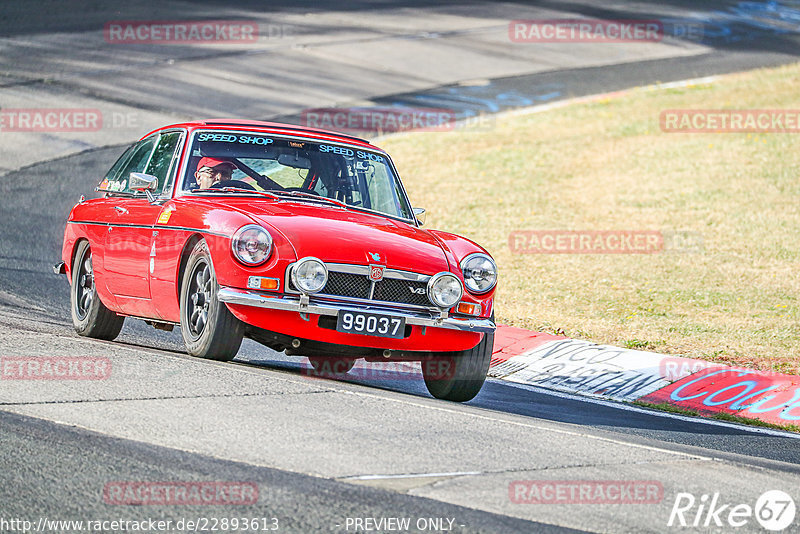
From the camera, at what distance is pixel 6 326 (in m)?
8.35

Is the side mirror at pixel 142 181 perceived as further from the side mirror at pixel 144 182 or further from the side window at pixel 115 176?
the side window at pixel 115 176

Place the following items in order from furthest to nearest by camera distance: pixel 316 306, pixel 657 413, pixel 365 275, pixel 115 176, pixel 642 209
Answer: pixel 642 209, pixel 115 176, pixel 657 413, pixel 365 275, pixel 316 306

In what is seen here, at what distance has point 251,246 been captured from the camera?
6957 mm

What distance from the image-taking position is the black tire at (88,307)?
881cm

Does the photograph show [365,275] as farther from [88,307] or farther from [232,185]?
[88,307]

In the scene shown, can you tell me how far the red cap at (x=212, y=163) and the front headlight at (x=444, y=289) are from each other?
5.99 ft

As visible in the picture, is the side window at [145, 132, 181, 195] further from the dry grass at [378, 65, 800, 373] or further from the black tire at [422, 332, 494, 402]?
the dry grass at [378, 65, 800, 373]

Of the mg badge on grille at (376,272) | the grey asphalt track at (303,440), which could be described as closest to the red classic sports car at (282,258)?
the mg badge on grille at (376,272)

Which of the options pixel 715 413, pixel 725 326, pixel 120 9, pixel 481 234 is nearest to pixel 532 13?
pixel 120 9

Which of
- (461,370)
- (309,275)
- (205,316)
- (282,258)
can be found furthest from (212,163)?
(461,370)

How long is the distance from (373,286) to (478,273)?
82 cm

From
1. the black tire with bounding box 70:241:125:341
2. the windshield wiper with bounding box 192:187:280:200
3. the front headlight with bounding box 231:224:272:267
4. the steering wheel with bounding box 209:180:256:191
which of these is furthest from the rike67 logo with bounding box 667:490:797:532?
the black tire with bounding box 70:241:125:341

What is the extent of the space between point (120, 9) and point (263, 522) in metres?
27.4

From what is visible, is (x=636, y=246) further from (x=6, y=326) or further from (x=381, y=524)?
(x=381, y=524)
